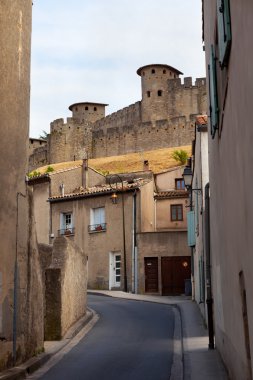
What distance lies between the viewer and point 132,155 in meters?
73.1

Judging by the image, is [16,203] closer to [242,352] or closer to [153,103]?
[242,352]

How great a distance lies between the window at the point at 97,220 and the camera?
33.0 meters

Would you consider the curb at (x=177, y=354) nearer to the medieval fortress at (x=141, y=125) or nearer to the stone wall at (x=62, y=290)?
the stone wall at (x=62, y=290)

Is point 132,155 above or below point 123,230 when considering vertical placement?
above

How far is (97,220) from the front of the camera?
3344 centimetres

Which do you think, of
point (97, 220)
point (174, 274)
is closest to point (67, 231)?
point (97, 220)

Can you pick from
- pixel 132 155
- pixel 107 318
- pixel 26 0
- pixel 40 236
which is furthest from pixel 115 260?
pixel 132 155

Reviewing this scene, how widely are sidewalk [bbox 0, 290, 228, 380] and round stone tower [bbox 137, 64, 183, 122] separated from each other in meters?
65.3

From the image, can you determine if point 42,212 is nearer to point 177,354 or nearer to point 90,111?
point 177,354

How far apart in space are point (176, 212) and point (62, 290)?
20.9 m

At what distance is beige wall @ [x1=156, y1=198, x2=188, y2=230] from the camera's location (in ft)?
112

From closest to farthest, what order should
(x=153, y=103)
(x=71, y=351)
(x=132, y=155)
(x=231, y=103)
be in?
(x=231, y=103), (x=71, y=351), (x=132, y=155), (x=153, y=103)

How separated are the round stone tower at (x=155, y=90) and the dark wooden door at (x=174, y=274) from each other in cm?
5234

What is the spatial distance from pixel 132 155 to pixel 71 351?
61.2 m
